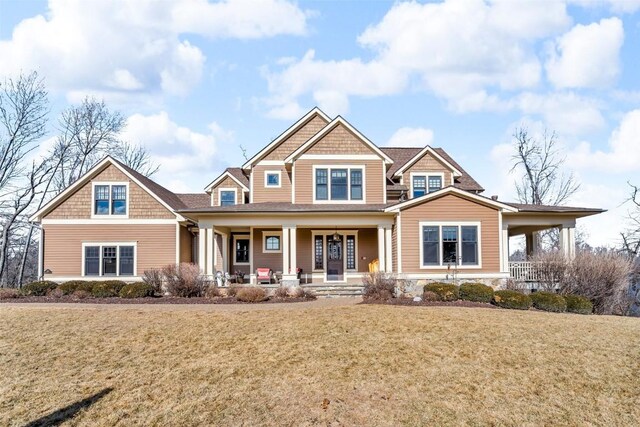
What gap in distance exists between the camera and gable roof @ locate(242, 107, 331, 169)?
22.3 metres

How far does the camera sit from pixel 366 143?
21.1 meters

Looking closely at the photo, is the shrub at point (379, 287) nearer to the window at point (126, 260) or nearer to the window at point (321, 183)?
the window at point (321, 183)

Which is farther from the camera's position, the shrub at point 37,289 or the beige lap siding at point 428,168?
the beige lap siding at point 428,168

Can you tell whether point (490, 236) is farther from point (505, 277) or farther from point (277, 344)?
point (277, 344)

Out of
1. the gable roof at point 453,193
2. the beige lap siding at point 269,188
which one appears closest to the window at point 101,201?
the beige lap siding at point 269,188

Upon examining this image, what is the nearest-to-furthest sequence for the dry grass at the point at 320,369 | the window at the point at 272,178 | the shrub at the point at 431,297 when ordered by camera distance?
1. the dry grass at the point at 320,369
2. the shrub at the point at 431,297
3. the window at the point at 272,178

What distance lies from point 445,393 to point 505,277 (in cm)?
1234

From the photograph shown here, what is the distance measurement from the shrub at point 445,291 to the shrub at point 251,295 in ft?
19.1

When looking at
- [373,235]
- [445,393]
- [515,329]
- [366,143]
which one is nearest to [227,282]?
[373,235]

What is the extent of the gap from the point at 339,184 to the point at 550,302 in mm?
10100

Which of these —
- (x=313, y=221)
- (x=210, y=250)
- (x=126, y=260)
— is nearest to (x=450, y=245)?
(x=313, y=221)

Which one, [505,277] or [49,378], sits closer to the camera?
[49,378]

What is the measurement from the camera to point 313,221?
62.8 feet

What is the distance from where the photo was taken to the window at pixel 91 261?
21.0 meters
